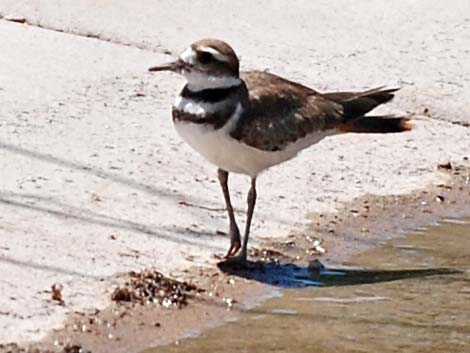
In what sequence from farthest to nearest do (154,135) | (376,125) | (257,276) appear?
(154,135), (376,125), (257,276)

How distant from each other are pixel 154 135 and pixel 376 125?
1.56 metres

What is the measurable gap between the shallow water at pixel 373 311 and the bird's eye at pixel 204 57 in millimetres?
1075

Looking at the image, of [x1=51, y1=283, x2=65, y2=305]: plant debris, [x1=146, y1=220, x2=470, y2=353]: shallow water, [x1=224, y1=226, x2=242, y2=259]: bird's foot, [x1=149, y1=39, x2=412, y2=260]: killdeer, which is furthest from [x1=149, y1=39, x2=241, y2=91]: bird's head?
[x1=51, y1=283, x2=65, y2=305]: plant debris

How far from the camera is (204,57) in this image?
7062 mm

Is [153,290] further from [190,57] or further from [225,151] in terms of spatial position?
[190,57]

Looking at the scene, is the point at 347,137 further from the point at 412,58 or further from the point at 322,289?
the point at 322,289

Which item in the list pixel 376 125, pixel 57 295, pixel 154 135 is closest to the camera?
pixel 57 295

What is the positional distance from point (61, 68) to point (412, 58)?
7.94 ft

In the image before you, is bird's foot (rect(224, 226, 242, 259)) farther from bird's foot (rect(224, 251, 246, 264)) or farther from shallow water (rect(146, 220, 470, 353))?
shallow water (rect(146, 220, 470, 353))

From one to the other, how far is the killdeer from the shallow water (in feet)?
1.66

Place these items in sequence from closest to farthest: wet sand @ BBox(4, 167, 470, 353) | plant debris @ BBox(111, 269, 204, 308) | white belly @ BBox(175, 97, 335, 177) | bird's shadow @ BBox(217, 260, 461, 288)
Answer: wet sand @ BBox(4, 167, 470, 353)
plant debris @ BBox(111, 269, 204, 308)
white belly @ BBox(175, 97, 335, 177)
bird's shadow @ BBox(217, 260, 461, 288)

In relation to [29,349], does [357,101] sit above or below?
above

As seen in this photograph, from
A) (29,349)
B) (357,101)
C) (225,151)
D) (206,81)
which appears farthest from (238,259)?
(29,349)

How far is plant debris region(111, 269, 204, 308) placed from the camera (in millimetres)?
6656
